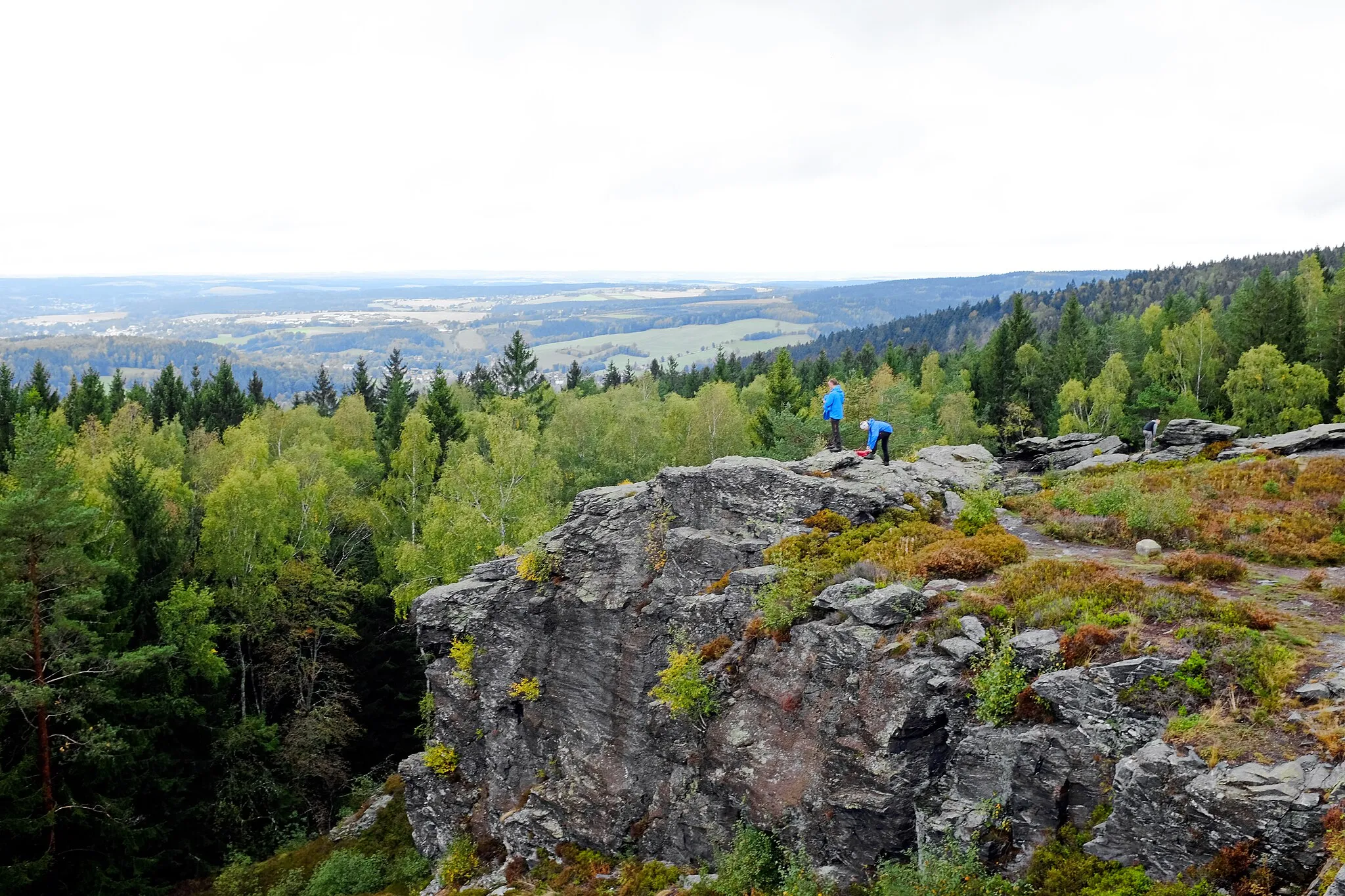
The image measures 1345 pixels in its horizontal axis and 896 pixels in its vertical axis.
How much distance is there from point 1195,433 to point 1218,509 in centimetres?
1137

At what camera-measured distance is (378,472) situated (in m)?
57.2

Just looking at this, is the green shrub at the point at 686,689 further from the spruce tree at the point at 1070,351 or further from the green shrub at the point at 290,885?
the spruce tree at the point at 1070,351

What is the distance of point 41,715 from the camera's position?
2553 cm

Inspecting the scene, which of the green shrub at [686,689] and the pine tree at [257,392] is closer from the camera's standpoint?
the green shrub at [686,689]

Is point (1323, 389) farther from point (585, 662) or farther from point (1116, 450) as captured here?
point (585, 662)

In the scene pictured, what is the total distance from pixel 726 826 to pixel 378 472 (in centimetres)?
4658

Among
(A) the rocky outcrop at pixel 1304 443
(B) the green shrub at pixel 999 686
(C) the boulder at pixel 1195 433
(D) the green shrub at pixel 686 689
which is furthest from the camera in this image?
(C) the boulder at pixel 1195 433

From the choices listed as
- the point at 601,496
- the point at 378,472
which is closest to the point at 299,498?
the point at 378,472

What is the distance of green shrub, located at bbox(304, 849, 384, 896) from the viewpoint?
27.4 metres

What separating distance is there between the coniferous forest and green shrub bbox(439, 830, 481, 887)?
11.7 m

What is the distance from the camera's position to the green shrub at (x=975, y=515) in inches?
743

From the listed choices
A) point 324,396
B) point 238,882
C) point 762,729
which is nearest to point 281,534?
point 238,882

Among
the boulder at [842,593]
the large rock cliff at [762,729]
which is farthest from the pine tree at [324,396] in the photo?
the boulder at [842,593]

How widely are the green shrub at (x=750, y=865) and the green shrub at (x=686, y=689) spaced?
2.59 metres
